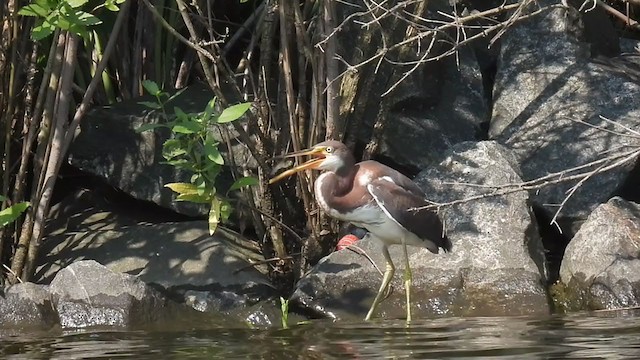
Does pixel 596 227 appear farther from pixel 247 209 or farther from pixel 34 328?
pixel 34 328

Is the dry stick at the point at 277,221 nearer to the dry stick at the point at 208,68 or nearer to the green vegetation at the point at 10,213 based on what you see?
the dry stick at the point at 208,68

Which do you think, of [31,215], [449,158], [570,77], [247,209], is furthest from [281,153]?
[570,77]

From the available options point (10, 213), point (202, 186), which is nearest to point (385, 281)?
point (202, 186)

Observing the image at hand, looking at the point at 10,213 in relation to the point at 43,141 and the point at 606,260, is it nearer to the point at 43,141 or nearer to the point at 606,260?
the point at 43,141

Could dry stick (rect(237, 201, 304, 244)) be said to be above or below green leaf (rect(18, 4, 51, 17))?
below

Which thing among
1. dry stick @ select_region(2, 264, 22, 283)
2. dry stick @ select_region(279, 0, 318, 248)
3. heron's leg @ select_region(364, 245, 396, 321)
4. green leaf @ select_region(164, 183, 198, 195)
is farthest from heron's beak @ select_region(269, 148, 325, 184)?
dry stick @ select_region(2, 264, 22, 283)

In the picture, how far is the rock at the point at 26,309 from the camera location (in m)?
6.59

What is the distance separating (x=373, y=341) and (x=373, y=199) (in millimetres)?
1812

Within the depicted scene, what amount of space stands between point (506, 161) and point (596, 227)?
72 centimetres

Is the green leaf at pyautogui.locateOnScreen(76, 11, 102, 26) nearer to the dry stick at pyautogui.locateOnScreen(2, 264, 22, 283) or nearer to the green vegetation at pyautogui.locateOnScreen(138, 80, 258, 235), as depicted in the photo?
the green vegetation at pyautogui.locateOnScreen(138, 80, 258, 235)

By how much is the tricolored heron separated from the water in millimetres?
713

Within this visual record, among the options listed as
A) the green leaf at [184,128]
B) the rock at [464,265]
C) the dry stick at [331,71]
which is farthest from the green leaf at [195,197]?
the dry stick at [331,71]

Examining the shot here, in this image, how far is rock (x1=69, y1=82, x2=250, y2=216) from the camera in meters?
7.89

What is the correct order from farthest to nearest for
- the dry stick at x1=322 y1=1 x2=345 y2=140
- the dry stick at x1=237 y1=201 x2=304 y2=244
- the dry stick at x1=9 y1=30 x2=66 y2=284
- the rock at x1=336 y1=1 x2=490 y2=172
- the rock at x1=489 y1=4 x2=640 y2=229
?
the rock at x1=489 y1=4 x2=640 y2=229 → the rock at x1=336 y1=1 x2=490 y2=172 → the dry stick at x1=237 y1=201 x2=304 y2=244 → the dry stick at x1=9 y1=30 x2=66 y2=284 → the dry stick at x1=322 y1=1 x2=345 y2=140
